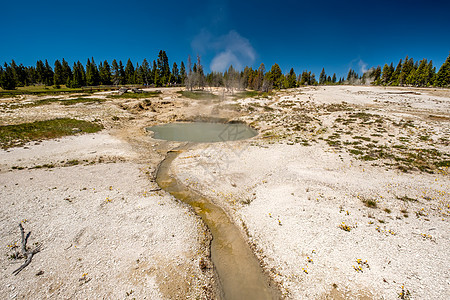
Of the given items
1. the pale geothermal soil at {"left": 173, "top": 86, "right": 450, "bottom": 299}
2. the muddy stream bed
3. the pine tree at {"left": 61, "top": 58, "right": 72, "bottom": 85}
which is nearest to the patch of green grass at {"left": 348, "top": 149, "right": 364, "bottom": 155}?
the pale geothermal soil at {"left": 173, "top": 86, "right": 450, "bottom": 299}

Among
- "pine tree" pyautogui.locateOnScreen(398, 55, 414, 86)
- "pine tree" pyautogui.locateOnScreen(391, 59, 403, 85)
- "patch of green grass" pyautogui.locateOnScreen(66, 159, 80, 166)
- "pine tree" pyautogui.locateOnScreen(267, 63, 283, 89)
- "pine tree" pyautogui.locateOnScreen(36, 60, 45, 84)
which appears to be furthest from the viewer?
"pine tree" pyautogui.locateOnScreen(36, 60, 45, 84)

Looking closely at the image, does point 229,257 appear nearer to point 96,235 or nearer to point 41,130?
point 96,235

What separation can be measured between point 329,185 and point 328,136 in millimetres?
14174

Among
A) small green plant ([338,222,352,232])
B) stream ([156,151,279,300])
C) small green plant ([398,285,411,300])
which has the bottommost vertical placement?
Answer: stream ([156,151,279,300])

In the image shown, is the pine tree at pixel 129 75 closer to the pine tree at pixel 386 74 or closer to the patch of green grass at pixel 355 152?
the patch of green grass at pixel 355 152

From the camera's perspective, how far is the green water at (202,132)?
27.2m

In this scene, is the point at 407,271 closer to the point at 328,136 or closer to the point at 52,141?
the point at 328,136

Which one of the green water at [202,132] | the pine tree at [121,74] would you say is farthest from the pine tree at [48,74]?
the green water at [202,132]

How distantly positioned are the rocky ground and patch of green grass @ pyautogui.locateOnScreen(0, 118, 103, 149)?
2.93 meters

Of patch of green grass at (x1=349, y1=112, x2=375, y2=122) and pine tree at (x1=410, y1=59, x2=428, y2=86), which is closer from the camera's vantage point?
patch of green grass at (x1=349, y1=112, x2=375, y2=122)

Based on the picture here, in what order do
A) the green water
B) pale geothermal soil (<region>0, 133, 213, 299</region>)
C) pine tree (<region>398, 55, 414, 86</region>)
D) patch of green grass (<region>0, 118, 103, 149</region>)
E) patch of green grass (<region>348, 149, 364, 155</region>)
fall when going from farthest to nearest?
pine tree (<region>398, 55, 414, 86</region>), the green water, patch of green grass (<region>0, 118, 103, 149</region>), patch of green grass (<region>348, 149, 364, 155</region>), pale geothermal soil (<region>0, 133, 213, 299</region>)

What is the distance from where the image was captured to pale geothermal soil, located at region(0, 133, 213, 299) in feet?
22.2

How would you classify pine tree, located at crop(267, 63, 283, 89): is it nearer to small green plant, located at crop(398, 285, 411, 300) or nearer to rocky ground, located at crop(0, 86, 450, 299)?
rocky ground, located at crop(0, 86, 450, 299)

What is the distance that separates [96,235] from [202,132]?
929 inches
